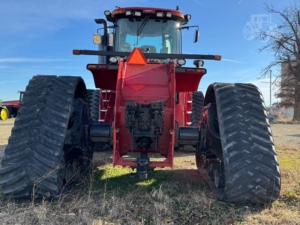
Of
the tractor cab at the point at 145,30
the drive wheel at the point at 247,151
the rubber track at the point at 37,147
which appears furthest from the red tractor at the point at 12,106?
the drive wheel at the point at 247,151

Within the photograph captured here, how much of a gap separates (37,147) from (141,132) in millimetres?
1244

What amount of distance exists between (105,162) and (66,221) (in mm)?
2979

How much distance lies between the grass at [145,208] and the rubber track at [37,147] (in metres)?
0.24

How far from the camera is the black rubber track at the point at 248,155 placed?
11.0ft

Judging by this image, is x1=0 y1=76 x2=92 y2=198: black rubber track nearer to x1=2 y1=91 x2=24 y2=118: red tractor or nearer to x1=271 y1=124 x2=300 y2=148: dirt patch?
x1=271 y1=124 x2=300 y2=148: dirt patch

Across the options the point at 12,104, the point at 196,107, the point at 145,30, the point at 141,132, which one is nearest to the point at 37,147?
the point at 141,132

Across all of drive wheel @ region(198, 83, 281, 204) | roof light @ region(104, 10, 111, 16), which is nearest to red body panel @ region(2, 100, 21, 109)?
roof light @ region(104, 10, 111, 16)

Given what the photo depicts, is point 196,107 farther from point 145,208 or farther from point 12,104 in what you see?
point 12,104

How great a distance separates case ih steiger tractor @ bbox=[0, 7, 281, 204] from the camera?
3363 millimetres

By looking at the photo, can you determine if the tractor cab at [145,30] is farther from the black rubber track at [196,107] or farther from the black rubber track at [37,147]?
the black rubber track at [196,107]

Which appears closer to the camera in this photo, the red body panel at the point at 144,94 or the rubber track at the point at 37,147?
the rubber track at the point at 37,147

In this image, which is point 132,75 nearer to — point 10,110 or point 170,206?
point 170,206

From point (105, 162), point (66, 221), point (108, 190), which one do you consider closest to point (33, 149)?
point (66, 221)

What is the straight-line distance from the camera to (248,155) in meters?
3.39
